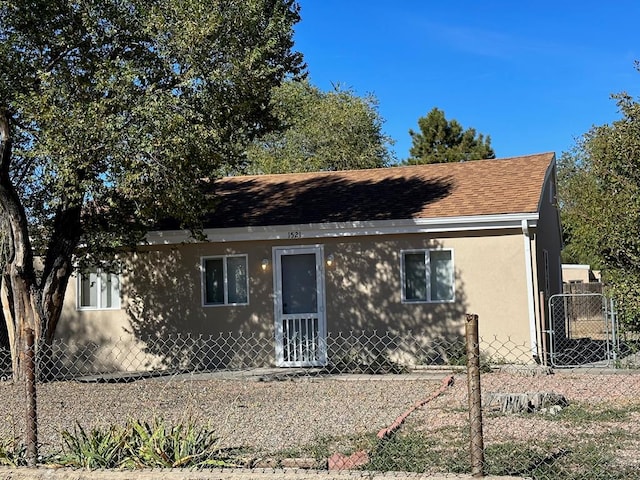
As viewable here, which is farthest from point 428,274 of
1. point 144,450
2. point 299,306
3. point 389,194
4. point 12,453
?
point 12,453

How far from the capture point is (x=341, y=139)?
128ft

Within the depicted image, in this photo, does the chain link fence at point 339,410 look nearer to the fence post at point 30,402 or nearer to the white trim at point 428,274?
the fence post at point 30,402

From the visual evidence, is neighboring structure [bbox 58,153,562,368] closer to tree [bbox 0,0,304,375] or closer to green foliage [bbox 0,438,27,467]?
tree [bbox 0,0,304,375]

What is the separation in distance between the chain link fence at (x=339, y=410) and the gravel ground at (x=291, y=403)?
31 millimetres

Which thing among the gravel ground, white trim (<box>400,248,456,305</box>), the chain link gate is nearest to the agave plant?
the gravel ground

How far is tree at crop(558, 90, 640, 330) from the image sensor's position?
755cm

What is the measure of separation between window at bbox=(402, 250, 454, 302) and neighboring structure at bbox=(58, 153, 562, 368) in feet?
0.07

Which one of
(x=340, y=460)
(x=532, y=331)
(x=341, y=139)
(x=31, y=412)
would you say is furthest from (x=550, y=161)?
(x=341, y=139)

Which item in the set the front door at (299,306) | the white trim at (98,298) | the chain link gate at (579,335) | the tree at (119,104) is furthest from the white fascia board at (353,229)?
the tree at (119,104)

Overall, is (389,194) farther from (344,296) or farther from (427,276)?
(344,296)

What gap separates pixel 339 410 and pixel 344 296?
5.33 metres

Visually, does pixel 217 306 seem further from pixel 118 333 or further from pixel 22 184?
pixel 22 184

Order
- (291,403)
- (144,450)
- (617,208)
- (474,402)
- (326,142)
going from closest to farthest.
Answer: (474,402), (144,450), (617,208), (291,403), (326,142)

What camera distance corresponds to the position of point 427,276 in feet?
47.2
